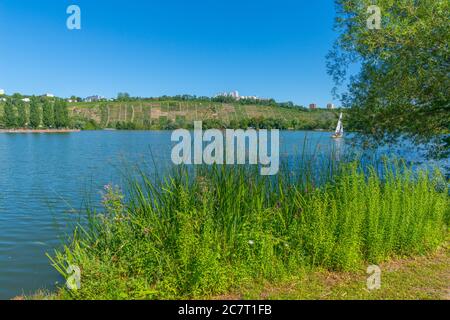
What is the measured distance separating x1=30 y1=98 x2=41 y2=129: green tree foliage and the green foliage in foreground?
159 meters


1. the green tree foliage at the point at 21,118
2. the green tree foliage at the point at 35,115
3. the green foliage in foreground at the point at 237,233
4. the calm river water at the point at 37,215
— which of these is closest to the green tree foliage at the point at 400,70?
the calm river water at the point at 37,215

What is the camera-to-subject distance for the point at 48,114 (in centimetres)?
14325

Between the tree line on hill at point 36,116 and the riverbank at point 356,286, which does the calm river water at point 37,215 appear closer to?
the riverbank at point 356,286

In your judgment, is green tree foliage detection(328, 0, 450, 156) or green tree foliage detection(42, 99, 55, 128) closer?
green tree foliage detection(328, 0, 450, 156)

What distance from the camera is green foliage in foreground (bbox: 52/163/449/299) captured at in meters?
4.93

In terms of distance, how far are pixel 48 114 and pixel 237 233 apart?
525 feet

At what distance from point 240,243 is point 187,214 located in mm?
1047

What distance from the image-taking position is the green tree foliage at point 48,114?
143 metres

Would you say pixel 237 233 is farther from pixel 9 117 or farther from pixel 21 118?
pixel 21 118

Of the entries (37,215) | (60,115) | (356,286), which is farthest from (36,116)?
(356,286)

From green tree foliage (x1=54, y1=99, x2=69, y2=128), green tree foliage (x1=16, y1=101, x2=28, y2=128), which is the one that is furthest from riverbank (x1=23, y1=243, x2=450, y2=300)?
green tree foliage (x1=16, y1=101, x2=28, y2=128)

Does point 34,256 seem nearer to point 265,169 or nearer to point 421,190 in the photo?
point 265,169

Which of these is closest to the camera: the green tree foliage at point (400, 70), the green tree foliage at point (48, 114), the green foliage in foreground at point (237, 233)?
the green foliage in foreground at point (237, 233)

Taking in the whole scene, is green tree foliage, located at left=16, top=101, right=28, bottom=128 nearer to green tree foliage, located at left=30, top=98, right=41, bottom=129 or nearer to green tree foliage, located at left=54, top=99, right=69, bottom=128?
green tree foliage, located at left=30, top=98, right=41, bottom=129
